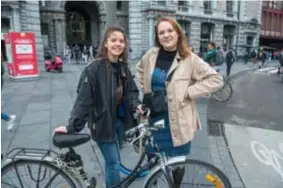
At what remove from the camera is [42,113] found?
6.63m

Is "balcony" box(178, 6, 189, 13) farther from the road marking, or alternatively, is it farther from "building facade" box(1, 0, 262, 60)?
the road marking

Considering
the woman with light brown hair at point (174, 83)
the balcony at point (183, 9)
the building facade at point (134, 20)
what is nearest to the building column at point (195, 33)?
the building facade at point (134, 20)

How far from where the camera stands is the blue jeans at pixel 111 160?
8.57 ft

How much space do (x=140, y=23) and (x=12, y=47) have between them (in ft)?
62.5

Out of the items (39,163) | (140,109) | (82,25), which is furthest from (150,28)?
(39,163)

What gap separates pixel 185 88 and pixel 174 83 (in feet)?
0.39

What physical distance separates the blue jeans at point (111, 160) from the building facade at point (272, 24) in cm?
4655

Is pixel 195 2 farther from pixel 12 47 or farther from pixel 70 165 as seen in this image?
pixel 70 165

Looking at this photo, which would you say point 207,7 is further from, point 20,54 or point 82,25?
point 20,54

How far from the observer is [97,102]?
2482mm

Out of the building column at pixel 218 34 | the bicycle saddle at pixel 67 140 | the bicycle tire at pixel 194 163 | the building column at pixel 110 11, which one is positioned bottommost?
the bicycle tire at pixel 194 163

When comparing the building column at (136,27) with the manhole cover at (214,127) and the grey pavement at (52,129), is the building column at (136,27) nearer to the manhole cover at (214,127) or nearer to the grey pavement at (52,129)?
the grey pavement at (52,129)

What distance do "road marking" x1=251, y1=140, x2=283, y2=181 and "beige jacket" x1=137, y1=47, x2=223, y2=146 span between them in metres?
2.11

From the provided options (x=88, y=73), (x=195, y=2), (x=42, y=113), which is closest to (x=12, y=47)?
(x=42, y=113)
